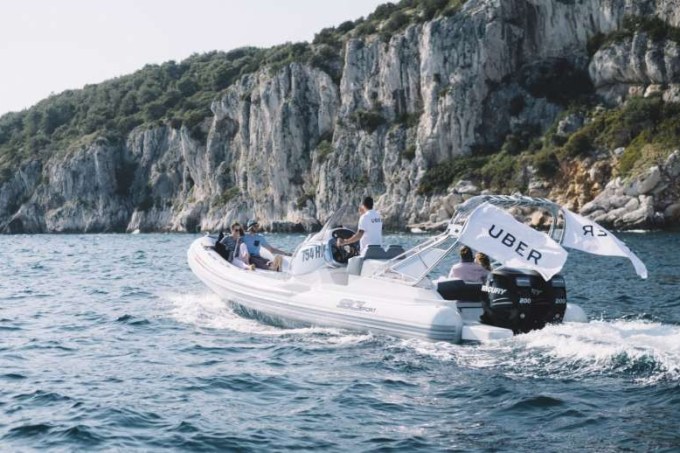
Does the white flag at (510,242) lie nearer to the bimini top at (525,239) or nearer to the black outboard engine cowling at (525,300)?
the bimini top at (525,239)

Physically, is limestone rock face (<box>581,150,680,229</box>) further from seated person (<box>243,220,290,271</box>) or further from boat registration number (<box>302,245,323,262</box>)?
boat registration number (<box>302,245,323,262</box>)

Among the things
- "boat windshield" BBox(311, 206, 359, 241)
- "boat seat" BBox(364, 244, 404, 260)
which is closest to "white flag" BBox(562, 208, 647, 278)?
"boat seat" BBox(364, 244, 404, 260)

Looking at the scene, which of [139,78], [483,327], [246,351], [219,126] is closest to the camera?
[483,327]

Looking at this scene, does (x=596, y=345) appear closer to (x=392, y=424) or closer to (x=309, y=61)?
(x=392, y=424)

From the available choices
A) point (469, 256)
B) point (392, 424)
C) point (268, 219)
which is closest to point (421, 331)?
point (469, 256)

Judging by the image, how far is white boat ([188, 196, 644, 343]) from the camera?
430 inches

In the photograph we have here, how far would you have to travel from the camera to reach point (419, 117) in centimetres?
7050

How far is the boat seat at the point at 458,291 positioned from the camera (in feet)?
40.5

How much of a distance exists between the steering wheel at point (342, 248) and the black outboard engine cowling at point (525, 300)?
3817 millimetres

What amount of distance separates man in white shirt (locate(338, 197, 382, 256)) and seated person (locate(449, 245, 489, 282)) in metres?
1.71

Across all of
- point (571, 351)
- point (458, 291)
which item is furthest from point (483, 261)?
point (571, 351)

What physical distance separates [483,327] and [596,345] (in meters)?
1.73

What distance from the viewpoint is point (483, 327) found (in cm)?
1104

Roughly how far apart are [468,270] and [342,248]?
9.17 feet
